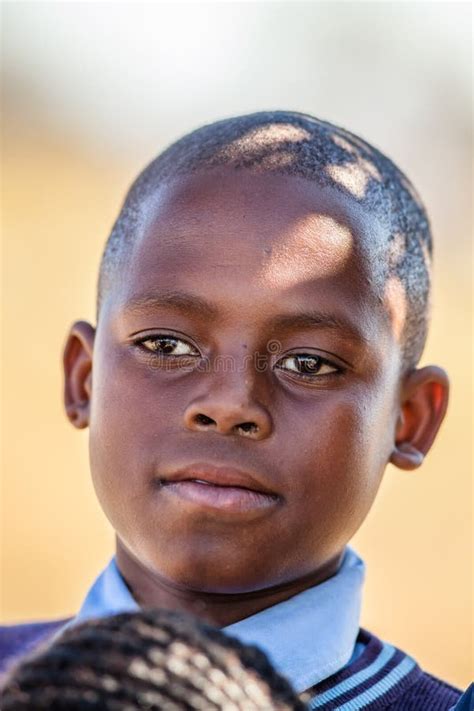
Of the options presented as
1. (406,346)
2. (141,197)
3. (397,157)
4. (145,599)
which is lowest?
(145,599)

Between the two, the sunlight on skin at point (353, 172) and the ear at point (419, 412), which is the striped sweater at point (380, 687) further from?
the sunlight on skin at point (353, 172)

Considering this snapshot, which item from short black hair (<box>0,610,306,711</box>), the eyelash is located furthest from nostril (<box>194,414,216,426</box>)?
short black hair (<box>0,610,306,711</box>)

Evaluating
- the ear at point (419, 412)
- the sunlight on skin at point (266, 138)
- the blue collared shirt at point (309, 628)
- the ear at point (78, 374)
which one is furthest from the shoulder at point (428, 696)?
the sunlight on skin at point (266, 138)

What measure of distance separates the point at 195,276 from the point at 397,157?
30.4 feet

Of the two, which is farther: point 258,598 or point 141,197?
point 141,197

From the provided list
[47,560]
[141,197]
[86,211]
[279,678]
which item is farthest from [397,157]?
[279,678]

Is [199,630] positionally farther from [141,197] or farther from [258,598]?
[141,197]

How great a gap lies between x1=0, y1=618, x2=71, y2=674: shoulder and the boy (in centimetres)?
29

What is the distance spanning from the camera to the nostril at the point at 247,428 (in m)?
A: 2.24

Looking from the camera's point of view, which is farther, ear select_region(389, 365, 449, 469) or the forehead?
ear select_region(389, 365, 449, 469)

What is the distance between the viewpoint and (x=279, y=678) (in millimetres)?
1491

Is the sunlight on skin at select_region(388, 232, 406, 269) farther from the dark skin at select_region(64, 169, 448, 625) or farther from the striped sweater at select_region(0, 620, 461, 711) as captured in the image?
the striped sweater at select_region(0, 620, 461, 711)

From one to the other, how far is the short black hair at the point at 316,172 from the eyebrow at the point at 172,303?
0.70 feet

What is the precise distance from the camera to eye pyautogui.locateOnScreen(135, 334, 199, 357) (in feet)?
7.89
